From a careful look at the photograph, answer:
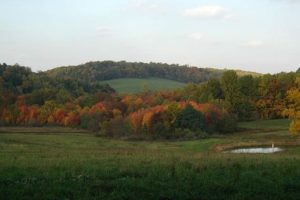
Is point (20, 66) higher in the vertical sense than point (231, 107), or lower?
higher

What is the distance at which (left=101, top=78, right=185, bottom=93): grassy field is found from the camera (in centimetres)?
17452

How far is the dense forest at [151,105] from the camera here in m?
87.9

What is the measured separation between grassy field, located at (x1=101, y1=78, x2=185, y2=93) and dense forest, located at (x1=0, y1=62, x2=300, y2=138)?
816 inches

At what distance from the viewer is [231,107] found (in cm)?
10488

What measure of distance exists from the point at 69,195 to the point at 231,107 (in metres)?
94.7

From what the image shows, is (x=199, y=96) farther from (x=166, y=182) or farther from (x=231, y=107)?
(x=166, y=182)

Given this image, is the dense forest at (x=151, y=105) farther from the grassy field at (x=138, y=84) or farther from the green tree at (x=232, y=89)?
the grassy field at (x=138, y=84)

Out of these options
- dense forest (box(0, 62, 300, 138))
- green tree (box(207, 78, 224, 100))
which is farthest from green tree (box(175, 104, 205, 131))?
green tree (box(207, 78, 224, 100))

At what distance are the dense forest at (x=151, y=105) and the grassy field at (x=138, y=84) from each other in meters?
20.7

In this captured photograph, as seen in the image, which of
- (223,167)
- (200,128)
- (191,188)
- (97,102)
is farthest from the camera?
(97,102)

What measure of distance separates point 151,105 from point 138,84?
68871 millimetres

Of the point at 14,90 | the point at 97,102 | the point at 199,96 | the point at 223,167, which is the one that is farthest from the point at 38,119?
the point at 223,167

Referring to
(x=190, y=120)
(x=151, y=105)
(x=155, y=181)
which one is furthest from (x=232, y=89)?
(x=155, y=181)

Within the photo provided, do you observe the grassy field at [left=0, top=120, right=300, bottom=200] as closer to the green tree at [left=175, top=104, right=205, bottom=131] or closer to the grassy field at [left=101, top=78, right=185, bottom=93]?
the green tree at [left=175, top=104, right=205, bottom=131]
